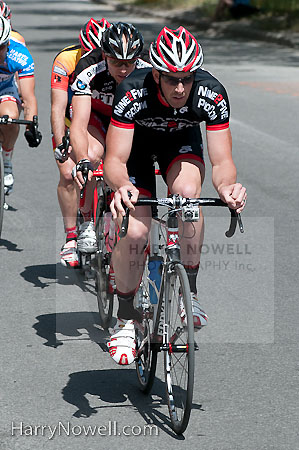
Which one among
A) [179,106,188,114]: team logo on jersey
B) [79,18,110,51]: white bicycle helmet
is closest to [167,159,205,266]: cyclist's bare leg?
[179,106,188,114]: team logo on jersey

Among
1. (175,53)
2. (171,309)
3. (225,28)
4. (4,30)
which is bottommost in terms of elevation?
Result: (225,28)

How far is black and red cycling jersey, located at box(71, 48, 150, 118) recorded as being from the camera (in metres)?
6.59

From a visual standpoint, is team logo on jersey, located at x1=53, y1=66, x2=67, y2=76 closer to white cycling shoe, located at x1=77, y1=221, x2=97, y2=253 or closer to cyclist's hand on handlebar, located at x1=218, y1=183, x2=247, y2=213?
white cycling shoe, located at x1=77, y1=221, x2=97, y2=253

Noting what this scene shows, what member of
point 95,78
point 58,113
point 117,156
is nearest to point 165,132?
point 117,156

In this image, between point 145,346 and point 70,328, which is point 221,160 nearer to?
point 145,346

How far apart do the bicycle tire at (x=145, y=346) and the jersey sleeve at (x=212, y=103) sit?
2.78 ft

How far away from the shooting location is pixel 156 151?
5562mm

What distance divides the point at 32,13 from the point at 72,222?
3349cm

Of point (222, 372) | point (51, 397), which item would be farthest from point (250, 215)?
point (51, 397)

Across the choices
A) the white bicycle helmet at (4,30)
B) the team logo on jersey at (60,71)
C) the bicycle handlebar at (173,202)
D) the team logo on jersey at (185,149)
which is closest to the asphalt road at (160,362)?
the bicycle handlebar at (173,202)

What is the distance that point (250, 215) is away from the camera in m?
9.48

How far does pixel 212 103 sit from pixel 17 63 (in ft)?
12.9

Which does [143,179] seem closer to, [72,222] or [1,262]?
[72,222]

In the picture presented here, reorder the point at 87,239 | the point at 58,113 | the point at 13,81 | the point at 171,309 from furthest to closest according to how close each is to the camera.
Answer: the point at 13,81
the point at 58,113
the point at 87,239
the point at 171,309
